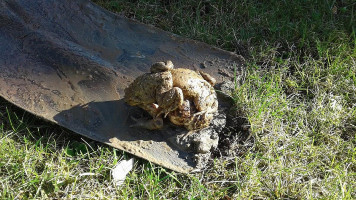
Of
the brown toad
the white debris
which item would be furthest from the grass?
the brown toad

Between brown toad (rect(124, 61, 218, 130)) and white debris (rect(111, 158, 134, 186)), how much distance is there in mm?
291

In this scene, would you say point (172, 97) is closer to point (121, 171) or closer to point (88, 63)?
point (121, 171)

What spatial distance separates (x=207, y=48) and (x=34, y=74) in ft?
4.59

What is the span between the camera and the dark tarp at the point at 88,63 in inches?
110

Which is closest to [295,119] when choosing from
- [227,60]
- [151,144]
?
[227,60]

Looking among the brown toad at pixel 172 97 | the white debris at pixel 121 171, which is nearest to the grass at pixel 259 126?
the white debris at pixel 121 171

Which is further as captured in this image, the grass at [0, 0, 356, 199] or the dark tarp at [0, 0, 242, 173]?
the dark tarp at [0, 0, 242, 173]

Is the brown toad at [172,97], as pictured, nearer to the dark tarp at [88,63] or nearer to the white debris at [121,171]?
the dark tarp at [88,63]

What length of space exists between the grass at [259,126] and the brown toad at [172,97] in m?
0.34

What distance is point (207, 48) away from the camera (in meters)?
3.36

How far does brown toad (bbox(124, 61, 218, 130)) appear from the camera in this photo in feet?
8.84

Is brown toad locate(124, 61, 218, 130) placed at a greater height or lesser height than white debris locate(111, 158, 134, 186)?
greater

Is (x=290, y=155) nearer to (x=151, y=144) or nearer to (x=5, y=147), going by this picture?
(x=151, y=144)

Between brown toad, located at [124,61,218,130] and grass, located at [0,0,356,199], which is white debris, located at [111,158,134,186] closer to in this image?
grass, located at [0,0,356,199]
